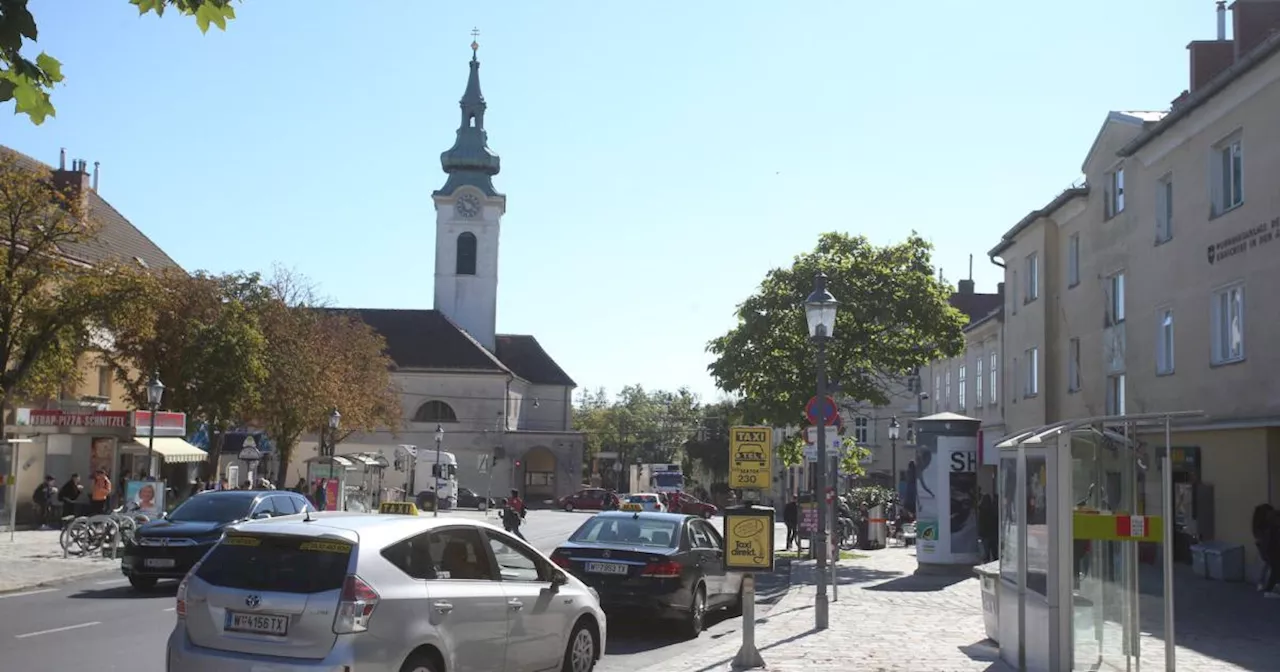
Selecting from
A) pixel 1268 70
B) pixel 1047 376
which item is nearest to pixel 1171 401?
pixel 1268 70

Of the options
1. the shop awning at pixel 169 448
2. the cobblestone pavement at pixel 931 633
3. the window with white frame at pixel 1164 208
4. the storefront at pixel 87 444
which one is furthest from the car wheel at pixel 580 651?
the shop awning at pixel 169 448

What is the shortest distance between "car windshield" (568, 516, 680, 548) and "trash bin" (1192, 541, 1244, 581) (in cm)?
1274

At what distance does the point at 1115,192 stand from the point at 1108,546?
23320mm

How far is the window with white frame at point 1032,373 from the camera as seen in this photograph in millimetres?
38875

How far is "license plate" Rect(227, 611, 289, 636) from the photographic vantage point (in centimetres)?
820

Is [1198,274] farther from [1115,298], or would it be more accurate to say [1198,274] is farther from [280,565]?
[280,565]

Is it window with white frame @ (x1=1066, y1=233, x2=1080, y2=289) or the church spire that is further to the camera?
the church spire

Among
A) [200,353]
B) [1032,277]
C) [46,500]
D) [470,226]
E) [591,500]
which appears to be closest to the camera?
[46,500]

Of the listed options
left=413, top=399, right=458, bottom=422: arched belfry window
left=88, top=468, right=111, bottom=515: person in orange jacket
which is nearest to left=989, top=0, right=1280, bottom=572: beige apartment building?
left=88, top=468, right=111, bottom=515: person in orange jacket

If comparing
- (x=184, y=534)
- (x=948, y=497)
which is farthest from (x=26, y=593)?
(x=948, y=497)

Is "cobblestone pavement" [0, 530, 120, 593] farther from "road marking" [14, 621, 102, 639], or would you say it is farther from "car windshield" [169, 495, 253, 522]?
"road marking" [14, 621, 102, 639]

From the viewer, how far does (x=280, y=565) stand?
8.48 metres

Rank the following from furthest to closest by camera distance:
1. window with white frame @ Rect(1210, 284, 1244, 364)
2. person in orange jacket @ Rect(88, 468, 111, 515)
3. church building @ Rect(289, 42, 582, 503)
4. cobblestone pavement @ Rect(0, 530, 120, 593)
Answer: church building @ Rect(289, 42, 582, 503), person in orange jacket @ Rect(88, 468, 111, 515), window with white frame @ Rect(1210, 284, 1244, 364), cobblestone pavement @ Rect(0, 530, 120, 593)

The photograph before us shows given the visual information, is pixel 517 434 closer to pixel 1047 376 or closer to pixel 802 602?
pixel 1047 376
